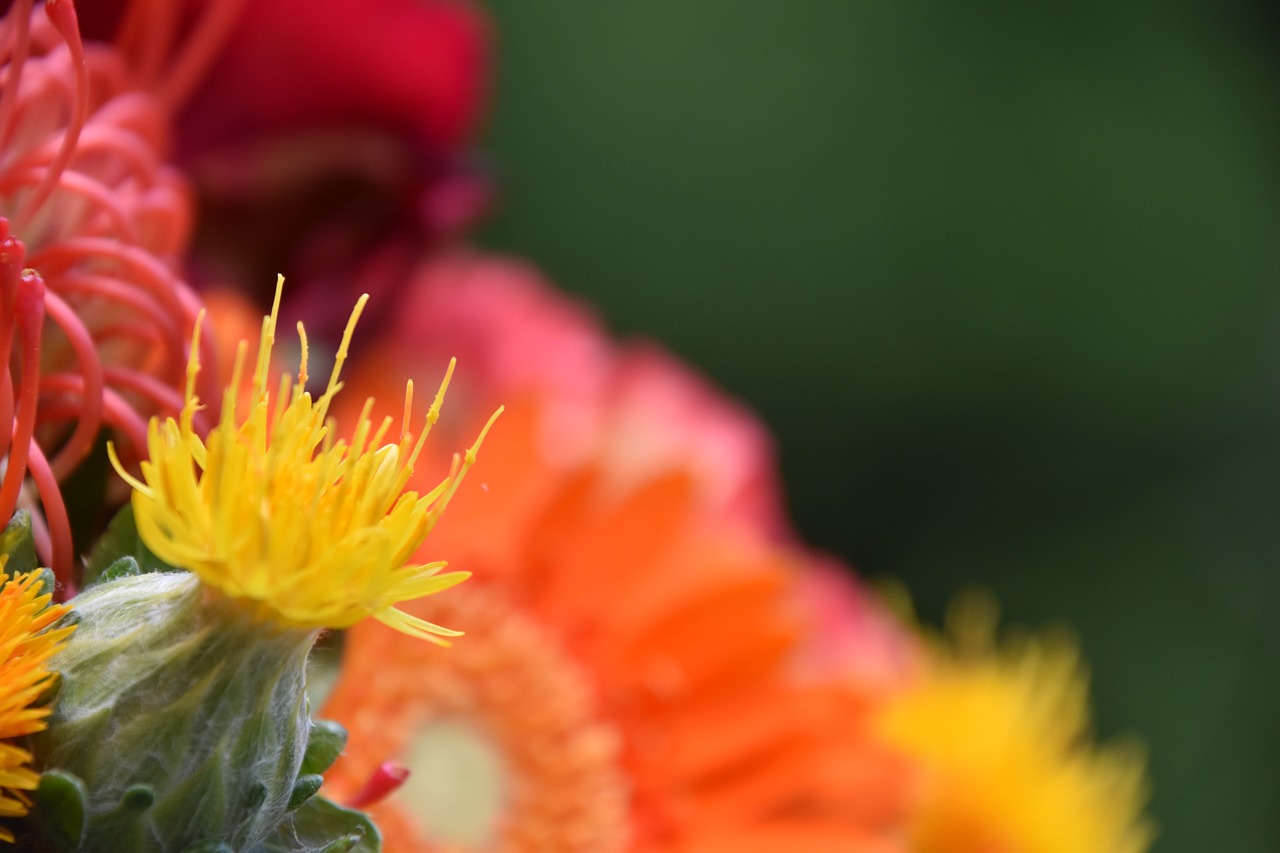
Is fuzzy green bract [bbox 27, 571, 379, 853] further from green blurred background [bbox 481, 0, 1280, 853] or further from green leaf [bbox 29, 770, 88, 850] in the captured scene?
green blurred background [bbox 481, 0, 1280, 853]

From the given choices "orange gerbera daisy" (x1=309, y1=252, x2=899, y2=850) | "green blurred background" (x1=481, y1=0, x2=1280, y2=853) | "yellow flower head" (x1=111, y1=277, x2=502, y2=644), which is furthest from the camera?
"green blurred background" (x1=481, y1=0, x2=1280, y2=853)

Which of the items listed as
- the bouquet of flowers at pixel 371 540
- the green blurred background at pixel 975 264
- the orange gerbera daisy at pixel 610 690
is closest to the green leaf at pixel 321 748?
the bouquet of flowers at pixel 371 540

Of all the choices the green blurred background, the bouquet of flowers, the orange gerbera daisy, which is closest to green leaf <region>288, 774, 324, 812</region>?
the bouquet of flowers

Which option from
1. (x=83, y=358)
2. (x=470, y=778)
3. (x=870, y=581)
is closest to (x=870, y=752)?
(x=470, y=778)

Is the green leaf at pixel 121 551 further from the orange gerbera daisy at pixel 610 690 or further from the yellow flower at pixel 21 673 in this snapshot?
the orange gerbera daisy at pixel 610 690

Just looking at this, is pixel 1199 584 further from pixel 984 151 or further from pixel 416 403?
pixel 416 403

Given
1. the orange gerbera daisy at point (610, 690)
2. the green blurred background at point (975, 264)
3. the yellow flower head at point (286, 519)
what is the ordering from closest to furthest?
1. the yellow flower head at point (286, 519)
2. the orange gerbera daisy at point (610, 690)
3. the green blurred background at point (975, 264)

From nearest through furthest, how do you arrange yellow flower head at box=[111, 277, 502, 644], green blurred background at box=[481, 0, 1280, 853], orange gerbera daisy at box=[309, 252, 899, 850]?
yellow flower head at box=[111, 277, 502, 644] < orange gerbera daisy at box=[309, 252, 899, 850] < green blurred background at box=[481, 0, 1280, 853]
